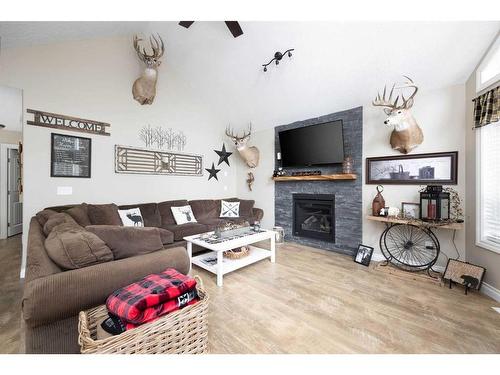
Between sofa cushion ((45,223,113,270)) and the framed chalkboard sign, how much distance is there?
2.16 metres

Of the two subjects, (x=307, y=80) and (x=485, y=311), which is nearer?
(x=485, y=311)

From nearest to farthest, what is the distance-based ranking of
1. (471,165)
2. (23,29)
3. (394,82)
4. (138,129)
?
(23,29), (471,165), (394,82), (138,129)

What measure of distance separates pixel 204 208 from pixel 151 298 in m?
3.16

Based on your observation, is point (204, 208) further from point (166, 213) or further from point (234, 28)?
point (234, 28)

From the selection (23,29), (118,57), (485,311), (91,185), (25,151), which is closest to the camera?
(485,311)

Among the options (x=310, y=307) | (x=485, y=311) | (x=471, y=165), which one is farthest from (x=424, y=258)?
(x=310, y=307)

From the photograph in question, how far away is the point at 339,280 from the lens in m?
2.48

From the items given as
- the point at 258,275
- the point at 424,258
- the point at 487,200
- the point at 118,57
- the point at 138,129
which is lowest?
the point at 258,275

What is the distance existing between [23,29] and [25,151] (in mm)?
1343

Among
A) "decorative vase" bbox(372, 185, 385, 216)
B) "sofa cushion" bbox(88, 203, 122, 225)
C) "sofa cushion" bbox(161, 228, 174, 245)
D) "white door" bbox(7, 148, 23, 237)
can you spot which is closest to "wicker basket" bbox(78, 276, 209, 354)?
"sofa cushion" bbox(161, 228, 174, 245)

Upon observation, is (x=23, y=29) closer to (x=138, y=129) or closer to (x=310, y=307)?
(x=138, y=129)

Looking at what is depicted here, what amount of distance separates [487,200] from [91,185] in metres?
4.98

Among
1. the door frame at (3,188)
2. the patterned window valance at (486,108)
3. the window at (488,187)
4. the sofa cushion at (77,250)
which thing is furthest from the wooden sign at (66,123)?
the window at (488,187)

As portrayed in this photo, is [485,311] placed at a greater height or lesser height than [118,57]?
lesser
